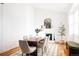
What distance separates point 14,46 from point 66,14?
139 inches

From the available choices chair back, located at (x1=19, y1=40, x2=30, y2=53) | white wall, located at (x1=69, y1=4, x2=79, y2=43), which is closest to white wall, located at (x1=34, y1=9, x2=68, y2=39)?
white wall, located at (x1=69, y1=4, x2=79, y2=43)

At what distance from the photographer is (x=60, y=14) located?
7.54 metres

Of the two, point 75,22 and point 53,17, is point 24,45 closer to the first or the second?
point 75,22

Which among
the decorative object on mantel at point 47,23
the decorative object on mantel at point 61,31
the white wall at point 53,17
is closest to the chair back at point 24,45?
the white wall at point 53,17

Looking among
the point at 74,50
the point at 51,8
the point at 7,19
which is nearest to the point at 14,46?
the point at 7,19

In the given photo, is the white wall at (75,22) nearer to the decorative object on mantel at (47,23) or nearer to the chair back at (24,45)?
the decorative object on mantel at (47,23)

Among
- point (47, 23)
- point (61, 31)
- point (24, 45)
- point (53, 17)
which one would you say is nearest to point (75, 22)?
point (53, 17)

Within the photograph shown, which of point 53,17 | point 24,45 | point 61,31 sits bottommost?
point 24,45

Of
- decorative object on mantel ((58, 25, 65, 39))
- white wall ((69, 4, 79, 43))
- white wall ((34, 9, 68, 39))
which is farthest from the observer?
decorative object on mantel ((58, 25, 65, 39))

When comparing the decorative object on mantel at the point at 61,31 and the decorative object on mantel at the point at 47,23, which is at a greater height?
the decorative object on mantel at the point at 47,23

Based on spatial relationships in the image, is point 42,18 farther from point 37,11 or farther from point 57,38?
point 57,38

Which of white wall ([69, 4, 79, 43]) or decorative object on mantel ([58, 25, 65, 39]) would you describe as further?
decorative object on mantel ([58, 25, 65, 39])

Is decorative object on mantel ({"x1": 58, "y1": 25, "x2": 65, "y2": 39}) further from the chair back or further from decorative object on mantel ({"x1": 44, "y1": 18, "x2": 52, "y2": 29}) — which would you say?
the chair back

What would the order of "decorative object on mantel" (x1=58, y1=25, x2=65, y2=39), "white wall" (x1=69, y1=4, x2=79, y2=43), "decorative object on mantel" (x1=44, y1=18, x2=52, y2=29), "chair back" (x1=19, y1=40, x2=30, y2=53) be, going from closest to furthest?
"chair back" (x1=19, y1=40, x2=30, y2=53) → "white wall" (x1=69, y1=4, x2=79, y2=43) → "decorative object on mantel" (x1=44, y1=18, x2=52, y2=29) → "decorative object on mantel" (x1=58, y1=25, x2=65, y2=39)
